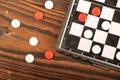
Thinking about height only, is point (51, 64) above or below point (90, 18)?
below

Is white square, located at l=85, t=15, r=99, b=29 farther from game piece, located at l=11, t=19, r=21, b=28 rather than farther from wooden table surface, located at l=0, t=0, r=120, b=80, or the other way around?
game piece, located at l=11, t=19, r=21, b=28

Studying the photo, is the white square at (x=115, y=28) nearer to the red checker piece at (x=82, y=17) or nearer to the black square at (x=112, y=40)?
the black square at (x=112, y=40)

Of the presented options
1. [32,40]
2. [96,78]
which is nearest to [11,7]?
[32,40]

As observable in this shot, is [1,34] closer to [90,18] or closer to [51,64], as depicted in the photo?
[51,64]

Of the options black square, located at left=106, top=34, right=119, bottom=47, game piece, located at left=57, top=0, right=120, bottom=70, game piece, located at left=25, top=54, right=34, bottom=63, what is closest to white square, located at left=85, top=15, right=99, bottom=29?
game piece, located at left=57, top=0, right=120, bottom=70

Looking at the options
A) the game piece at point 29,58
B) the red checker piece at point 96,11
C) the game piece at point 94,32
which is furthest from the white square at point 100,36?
the game piece at point 29,58

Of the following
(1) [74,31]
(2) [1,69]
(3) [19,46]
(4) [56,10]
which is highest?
(4) [56,10]
